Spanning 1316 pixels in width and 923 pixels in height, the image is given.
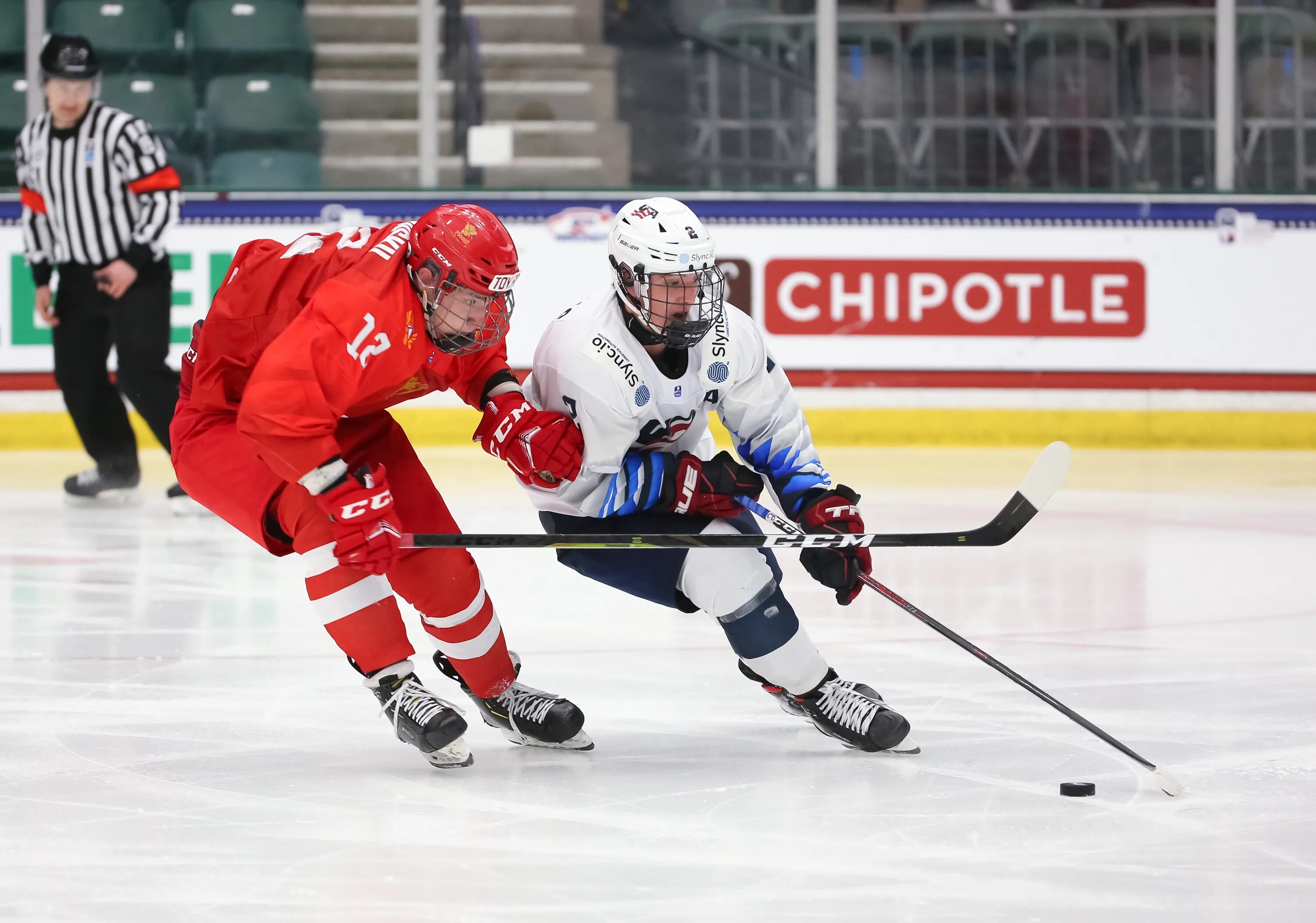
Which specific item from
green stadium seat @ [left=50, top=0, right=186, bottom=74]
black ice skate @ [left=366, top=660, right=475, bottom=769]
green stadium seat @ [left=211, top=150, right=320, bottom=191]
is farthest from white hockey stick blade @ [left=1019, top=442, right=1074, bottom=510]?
green stadium seat @ [left=50, top=0, right=186, bottom=74]

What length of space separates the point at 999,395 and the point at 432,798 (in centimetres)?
480

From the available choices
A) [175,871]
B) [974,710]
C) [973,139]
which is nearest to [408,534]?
[175,871]

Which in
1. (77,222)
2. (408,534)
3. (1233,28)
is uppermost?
(1233,28)

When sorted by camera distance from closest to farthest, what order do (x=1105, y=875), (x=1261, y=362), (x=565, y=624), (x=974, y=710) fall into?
(x=1105, y=875)
(x=974, y=710)
(x=565, y=624)
(x=1261, y=362)

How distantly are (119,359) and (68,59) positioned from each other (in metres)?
0.91

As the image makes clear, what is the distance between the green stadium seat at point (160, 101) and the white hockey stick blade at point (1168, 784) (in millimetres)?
5603

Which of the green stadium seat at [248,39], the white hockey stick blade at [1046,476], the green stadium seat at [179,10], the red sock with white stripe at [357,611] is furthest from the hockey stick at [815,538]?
the green stadium seat at [179,10]

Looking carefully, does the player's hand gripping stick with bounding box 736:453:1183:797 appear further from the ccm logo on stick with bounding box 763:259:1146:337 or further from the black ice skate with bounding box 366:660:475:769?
the ccm logo on stick with bounding box 763:259:1146:337

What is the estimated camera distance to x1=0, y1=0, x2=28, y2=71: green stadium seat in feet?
22.6

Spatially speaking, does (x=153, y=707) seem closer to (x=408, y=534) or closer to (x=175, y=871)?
(x=408, y=534)

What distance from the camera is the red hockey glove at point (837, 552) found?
94.7 inches

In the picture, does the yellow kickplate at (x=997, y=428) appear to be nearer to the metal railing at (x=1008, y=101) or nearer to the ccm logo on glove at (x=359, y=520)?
the metal railing at (x=1008, y=101)

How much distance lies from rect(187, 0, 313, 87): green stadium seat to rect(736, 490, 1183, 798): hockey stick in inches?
201

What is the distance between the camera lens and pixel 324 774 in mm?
2340
